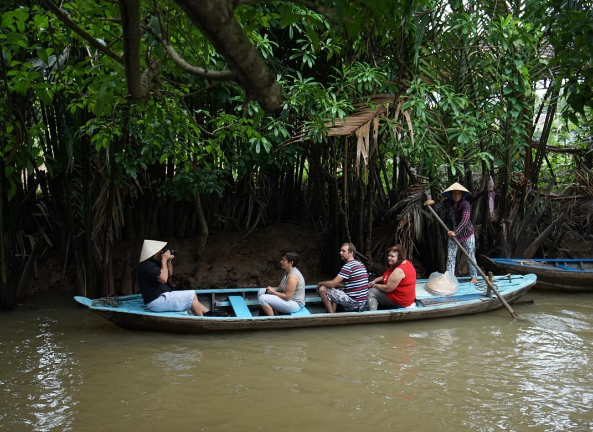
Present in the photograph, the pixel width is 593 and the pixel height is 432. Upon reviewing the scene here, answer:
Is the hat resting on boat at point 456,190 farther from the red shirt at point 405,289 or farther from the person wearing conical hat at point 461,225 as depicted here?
the red shirt at point 405,289

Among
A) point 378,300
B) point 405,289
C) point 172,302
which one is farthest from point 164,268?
point 405,289

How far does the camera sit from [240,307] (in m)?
7.21

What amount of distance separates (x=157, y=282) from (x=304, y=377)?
7.59 feet

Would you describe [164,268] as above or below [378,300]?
above

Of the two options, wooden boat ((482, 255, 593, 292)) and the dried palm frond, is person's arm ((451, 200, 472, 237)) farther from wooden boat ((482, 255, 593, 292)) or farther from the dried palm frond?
wooden boat ((482, 255, 593, 292))

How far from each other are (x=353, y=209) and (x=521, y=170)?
3.32m

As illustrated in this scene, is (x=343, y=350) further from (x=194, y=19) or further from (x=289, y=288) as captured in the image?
(x=194, y=19)

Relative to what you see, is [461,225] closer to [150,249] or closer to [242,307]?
[242,307]

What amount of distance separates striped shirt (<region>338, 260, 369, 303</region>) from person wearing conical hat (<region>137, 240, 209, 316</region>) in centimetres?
184

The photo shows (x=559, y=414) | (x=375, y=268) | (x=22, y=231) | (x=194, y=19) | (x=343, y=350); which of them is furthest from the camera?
(x=375, y=268)

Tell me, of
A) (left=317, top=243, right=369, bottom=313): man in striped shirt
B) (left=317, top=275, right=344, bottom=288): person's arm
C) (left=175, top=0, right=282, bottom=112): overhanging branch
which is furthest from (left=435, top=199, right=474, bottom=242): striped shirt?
(left=175, top=0, right=282, bottom=112): overhanging branch

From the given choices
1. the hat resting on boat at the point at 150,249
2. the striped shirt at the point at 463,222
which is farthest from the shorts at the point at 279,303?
the striped shirt at the point at 463,222

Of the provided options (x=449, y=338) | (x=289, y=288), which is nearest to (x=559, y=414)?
(x=449, y=338)

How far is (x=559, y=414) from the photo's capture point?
14.9 feet
